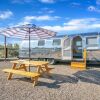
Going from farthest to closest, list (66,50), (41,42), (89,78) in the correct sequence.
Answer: (41,42), (66,50), (89,78)

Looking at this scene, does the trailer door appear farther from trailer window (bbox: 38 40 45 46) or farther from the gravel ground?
the gravel ground

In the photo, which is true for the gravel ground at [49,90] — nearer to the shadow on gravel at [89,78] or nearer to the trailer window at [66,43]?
the shadow on gravel at [89,78]

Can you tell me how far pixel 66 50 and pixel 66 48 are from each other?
0.14 metres

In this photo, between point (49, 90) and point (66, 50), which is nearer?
point (49, 90)

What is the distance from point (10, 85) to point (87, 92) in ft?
9.55

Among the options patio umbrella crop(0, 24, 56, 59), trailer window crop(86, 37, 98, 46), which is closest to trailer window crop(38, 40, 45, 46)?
trailer window crop(86, 37, 98, 46)

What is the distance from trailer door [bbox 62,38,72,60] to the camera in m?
14.3

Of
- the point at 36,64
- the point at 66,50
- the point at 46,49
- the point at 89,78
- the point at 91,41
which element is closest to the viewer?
the point at 36,64

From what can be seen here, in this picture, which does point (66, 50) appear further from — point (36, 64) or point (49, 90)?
point (49, 90)

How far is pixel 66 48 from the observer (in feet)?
47.5

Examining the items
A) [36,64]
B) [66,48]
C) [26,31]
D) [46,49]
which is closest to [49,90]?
[36,64]

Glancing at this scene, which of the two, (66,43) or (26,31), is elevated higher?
(26,31)

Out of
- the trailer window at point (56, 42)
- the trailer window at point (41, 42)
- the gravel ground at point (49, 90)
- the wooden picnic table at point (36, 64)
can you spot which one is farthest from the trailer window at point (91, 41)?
the gravel ground at point (49, 90)

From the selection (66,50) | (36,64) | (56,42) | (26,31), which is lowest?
(36,64)
